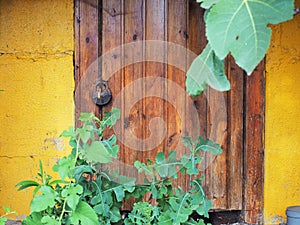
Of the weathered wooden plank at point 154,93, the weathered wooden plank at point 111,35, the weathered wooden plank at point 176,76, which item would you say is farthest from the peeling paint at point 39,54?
the weathered wooden plank at point 176,76

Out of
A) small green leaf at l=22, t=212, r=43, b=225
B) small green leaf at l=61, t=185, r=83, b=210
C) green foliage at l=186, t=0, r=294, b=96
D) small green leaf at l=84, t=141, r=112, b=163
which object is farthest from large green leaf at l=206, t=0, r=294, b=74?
small green leaf at l=22, t=212, r=43, b=225

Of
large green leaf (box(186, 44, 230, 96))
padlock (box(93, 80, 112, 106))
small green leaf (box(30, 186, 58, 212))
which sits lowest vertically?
small green leaf (box(30, 186, 58, 212))

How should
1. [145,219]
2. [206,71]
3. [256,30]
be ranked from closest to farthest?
1. [256,30]
2. [206,71]
3. [145,219]

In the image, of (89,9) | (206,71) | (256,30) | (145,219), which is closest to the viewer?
(256,30)

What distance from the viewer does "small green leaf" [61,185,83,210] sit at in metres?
1.51

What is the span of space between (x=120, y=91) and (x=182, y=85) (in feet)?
→ 1.09

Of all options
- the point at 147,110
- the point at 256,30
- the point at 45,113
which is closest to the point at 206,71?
the point at 256,30

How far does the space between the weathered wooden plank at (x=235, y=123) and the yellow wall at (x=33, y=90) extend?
84cm

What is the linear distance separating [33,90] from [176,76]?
2.50 feet

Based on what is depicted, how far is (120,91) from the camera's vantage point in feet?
7.45

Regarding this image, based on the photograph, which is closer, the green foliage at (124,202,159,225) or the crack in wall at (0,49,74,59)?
the green foliage at (124,202,159,225)

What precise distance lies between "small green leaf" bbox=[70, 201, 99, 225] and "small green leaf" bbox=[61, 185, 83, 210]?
4cm

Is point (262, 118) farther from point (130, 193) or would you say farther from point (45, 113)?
point (45, 113)

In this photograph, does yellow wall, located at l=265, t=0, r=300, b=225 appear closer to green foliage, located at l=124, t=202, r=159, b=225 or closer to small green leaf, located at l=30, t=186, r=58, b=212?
green foliage, located at l=124, t=202, r=159, b=225
